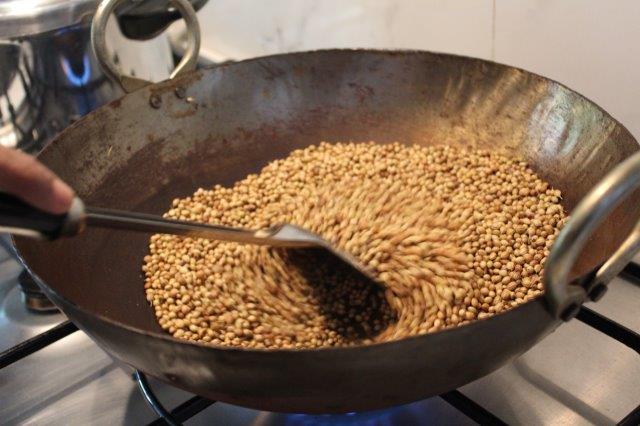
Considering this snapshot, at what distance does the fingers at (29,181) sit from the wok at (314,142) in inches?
4.1

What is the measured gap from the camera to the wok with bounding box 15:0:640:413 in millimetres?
499

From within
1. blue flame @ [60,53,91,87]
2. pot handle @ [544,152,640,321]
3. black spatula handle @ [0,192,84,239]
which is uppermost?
pot handle @ [544,152,640,321]

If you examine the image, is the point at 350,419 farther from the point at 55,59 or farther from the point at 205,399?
the point at 55,59

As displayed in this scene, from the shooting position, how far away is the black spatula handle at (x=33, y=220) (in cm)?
49

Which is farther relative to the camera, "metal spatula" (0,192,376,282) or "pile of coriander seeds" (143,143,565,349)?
"pile of coriander seeds" (143,143,565,349)

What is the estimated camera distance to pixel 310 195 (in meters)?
0.95

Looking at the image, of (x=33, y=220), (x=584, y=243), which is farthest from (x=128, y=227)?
(x=584, y=243)

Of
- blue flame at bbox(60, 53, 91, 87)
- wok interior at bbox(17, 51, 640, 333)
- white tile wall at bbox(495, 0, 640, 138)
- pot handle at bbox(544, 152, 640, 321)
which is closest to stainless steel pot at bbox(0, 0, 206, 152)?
blue flame at bbox(60, 53, 91, 87)

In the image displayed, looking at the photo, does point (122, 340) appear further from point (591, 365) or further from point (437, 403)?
point (591, 365)

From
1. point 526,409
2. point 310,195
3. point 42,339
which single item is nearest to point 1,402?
point 42,339

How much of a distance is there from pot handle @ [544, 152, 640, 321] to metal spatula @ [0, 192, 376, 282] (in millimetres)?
274

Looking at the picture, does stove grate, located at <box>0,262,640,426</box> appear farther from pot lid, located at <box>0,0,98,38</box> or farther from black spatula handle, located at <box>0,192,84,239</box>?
pot lid, located at <box>0,0,98,38</box>

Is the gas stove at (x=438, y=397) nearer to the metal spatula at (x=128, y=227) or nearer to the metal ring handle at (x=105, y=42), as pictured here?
the metal spatula at (x=128, y=227)

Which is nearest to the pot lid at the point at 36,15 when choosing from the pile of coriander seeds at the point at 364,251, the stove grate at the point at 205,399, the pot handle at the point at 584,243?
the pile of coriander seeds at the point at 364,251
